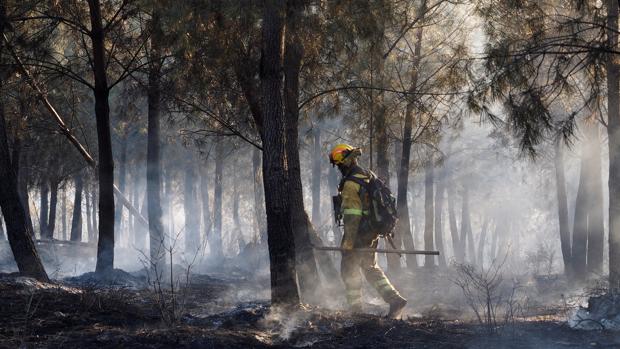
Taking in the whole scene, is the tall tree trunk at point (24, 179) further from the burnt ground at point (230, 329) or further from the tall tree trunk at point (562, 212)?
the tall tree trunk at point (562, 212)

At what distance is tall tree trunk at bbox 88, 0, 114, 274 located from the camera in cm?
1233

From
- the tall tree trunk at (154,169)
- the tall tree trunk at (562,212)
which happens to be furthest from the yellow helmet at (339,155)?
the tall tree trunk at (562,212)

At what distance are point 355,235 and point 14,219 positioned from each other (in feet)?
16.3

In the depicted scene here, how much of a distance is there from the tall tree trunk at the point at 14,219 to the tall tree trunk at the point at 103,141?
2.16 m

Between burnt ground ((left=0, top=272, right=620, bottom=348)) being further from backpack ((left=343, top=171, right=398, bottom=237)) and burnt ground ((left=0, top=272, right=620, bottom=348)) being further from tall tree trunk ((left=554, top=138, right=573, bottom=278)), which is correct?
tall tree trunk ((left=554, top=138, right=573, bottom=278))

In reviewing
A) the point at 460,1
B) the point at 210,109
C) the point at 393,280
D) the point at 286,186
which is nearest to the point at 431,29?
the point at 460,1

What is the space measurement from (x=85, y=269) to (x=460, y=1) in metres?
13.1

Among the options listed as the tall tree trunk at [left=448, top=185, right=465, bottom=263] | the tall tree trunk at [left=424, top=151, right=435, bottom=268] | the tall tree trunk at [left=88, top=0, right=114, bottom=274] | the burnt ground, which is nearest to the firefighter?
the burnt ground

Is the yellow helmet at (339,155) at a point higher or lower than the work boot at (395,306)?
higher

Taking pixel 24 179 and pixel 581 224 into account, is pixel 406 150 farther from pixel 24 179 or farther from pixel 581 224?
pixel 24 179

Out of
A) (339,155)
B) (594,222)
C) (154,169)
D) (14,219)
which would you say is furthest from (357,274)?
(594,222)

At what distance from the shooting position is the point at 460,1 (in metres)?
14.7

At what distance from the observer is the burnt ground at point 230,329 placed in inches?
245

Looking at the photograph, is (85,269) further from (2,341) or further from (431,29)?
(2,341)
